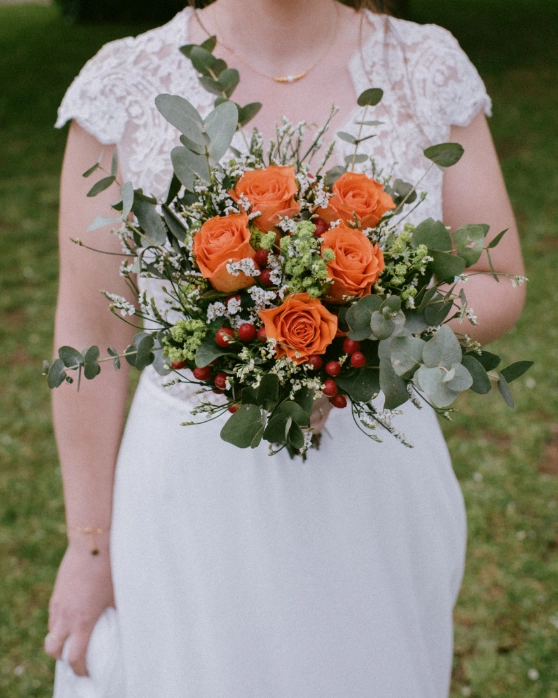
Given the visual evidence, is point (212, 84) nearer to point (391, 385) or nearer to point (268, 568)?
point (391, 385)

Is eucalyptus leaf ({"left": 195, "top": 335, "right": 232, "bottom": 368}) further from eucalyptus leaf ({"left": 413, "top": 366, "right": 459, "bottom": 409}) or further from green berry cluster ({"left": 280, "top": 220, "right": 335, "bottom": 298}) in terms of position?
eucalyptus leaf ({"left": 413, "top": 366, "right": 459, "bottom": 409})

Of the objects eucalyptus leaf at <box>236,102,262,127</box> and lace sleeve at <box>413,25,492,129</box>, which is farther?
lace sleeve at <box>413,25,492,129</box>

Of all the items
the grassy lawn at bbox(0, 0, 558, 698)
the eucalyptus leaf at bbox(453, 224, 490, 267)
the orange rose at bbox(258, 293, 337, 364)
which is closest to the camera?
the orange rose at bbox(258, 293, 337, 364)

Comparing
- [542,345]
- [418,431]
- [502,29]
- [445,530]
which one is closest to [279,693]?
[445,530]

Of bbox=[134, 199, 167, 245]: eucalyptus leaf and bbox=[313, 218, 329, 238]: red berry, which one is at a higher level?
bbox=[313, 218, 329, 238]: red berry

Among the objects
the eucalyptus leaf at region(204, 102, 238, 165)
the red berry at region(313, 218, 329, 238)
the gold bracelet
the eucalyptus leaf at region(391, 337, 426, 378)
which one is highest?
the eucalyptus leaf at region(204, 102, 238, 165)

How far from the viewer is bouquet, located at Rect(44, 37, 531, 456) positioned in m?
1.15

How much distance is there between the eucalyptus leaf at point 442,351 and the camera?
108 cm

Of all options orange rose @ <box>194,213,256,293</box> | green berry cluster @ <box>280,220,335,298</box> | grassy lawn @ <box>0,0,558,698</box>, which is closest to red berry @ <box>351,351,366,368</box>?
green berry cluster @ <box>280,220,335,298</box>

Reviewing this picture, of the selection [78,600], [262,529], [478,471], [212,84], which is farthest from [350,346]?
[478,471]

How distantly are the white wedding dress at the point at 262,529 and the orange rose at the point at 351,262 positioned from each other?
687 millimetres

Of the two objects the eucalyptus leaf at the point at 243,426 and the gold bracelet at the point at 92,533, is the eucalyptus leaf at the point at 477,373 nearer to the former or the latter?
the eucalyptus leaf at the point at 243,426

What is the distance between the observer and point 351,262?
115cm

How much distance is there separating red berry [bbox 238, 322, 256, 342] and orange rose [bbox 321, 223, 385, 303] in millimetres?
152
